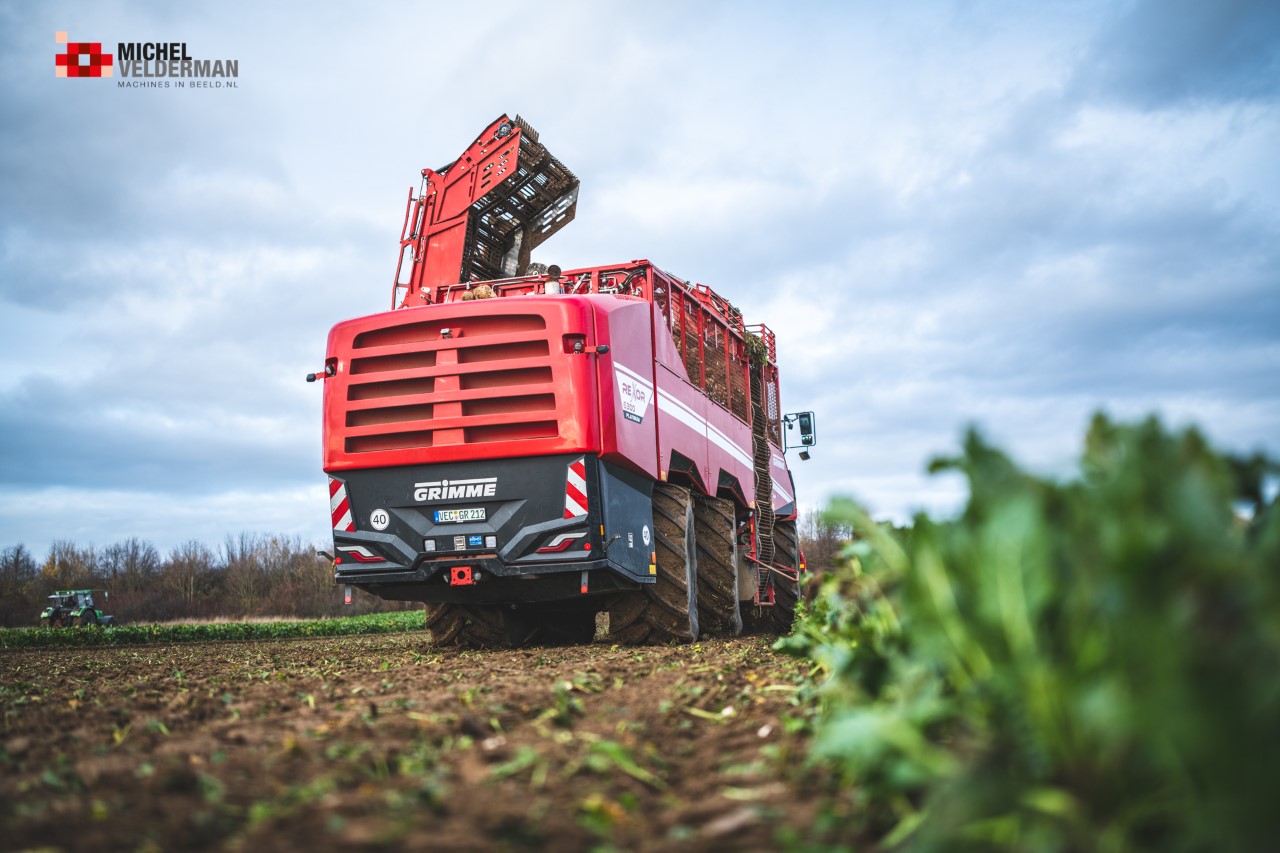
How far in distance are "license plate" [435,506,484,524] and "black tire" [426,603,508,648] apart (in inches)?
69.6

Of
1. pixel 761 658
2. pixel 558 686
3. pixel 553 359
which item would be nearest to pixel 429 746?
pixel 558 686

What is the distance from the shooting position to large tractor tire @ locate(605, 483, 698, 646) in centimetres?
841

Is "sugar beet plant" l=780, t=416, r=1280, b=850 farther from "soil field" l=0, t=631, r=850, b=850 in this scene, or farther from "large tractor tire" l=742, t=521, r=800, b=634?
"large tractor tire" l=742, t=521, r=800, b=634

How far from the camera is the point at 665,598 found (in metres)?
8.41

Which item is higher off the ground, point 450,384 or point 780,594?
point 450,384

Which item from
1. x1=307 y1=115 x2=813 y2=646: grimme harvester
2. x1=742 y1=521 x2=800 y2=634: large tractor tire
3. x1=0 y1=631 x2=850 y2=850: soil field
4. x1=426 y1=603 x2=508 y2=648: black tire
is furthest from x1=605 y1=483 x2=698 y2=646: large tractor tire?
x1=742 y1=521 x2=800 y2=634: large tractor tire

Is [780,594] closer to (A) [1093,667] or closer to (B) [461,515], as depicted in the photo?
(B) [461,515]

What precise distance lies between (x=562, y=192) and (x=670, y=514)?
474 centimetres

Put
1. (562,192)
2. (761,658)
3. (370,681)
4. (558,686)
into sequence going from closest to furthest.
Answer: (558,686)
(370,681)
(761,658)
(562,192)

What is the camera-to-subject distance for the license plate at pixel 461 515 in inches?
300

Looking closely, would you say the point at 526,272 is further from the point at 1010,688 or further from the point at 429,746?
the point at 1010,688

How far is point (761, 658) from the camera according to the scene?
6.15m

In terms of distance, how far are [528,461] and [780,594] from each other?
6.20 m

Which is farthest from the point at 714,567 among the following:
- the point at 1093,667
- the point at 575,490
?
the point at 1093,667
